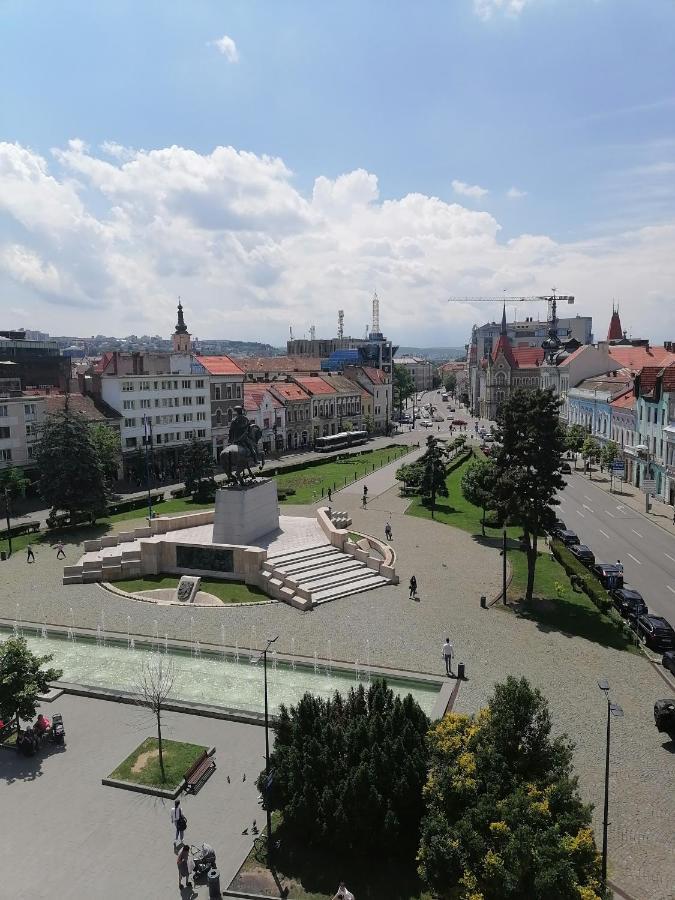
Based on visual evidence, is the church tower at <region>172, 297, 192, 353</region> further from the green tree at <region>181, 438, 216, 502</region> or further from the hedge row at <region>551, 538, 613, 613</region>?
the hedge row at <region>551, 538, 613, 613</region>

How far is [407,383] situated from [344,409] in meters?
61.2

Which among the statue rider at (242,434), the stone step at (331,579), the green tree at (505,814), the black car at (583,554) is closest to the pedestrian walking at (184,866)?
the green tree at (505,814)

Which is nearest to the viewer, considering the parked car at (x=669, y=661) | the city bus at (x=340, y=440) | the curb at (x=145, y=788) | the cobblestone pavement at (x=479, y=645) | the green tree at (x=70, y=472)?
the cobblestone pavement at (x=479, y=645)

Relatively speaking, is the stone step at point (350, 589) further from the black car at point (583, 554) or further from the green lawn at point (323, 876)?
the green lawn at point (323, 876)

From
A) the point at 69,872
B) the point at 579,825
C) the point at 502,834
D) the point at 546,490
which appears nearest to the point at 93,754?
the point at 69,872

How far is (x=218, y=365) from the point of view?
291 feet

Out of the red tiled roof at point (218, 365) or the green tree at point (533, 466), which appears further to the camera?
the red tiled roof at point (218, 365)

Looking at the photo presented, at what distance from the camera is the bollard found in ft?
48.5

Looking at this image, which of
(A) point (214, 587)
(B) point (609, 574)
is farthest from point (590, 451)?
(A) point (214, 587)

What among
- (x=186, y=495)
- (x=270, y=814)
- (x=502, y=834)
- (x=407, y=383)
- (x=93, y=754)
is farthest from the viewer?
(x=407, y=383)

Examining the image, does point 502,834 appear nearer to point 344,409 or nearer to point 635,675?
point 635,675

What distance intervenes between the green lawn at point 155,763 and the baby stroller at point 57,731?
2501mm

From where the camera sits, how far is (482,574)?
38000mm

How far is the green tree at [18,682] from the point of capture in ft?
67.2
